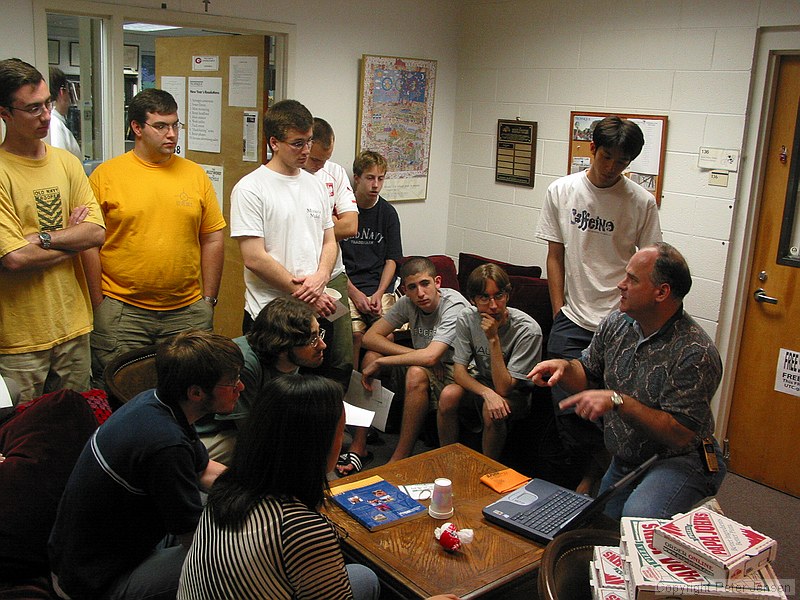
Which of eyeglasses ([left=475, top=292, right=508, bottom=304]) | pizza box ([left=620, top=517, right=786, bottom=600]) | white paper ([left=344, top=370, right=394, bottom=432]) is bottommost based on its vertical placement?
white paper ([left=344, top=370, right=394, bottom=432])

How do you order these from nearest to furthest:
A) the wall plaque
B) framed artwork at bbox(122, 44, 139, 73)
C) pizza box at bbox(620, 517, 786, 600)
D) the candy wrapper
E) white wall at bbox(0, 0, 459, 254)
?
pizza box at bbox(620, 517, 786, 600) < the candy wrapper < white wall at bbox(0, 0, 459, 254) < the wall plaque < framed artwork at bbox(122, 44, 139, 73)

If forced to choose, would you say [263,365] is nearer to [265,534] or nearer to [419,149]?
[265,534]

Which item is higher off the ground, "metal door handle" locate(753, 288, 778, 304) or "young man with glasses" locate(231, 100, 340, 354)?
"young man with glasses" locate(231, 100, 340, 354)

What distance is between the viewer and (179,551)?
2.10 m

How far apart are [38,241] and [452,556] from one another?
5.83 feet

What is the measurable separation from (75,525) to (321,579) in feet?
2.24

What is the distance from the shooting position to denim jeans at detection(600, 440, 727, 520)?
243 cm

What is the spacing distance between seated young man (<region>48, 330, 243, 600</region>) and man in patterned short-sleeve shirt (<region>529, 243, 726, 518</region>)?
1149mm

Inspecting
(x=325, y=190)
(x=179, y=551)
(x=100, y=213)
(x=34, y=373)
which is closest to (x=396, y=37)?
(x=325, y=190)

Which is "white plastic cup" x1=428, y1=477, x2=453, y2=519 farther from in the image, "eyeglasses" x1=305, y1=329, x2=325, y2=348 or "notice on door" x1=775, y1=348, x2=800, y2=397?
"notice on door" x1=775, y1=348, x2=800, y2=397

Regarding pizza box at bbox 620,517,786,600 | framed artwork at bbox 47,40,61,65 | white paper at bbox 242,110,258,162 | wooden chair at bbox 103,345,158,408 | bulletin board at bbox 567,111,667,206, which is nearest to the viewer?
pizza box at bbox 620,517,786,600

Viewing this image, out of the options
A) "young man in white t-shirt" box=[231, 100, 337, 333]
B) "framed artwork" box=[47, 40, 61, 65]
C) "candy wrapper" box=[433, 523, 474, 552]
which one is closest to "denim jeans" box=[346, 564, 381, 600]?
"candy wrapper" box=[433, 523, 474, 552]

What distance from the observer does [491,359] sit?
11.4 feet

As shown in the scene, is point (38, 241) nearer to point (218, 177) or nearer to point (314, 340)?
point (314, 340)
